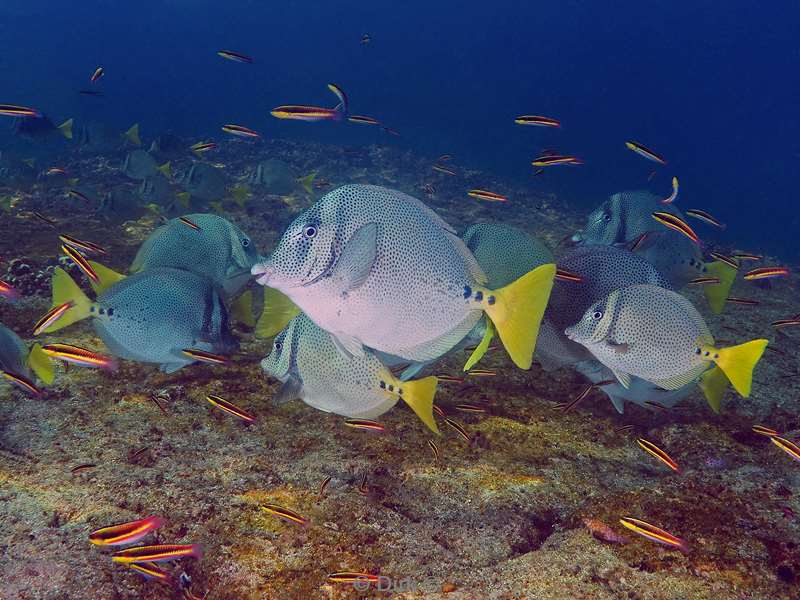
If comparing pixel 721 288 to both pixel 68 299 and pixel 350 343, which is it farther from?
pixel 68 299

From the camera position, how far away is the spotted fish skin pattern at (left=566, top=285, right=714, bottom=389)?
7.55 feet

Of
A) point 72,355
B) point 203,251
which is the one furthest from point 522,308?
point 203,251

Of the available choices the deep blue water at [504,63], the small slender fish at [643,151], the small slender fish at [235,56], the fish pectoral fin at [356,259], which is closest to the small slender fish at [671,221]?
the small slender fish at [643,151]

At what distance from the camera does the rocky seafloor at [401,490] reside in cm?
194

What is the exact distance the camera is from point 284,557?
209cm

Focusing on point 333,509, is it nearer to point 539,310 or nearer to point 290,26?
point 539,310

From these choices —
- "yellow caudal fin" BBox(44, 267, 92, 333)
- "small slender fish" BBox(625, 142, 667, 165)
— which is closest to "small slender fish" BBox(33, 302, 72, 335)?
"yellow caudal fin" BBox(44, 267, 92, 333)

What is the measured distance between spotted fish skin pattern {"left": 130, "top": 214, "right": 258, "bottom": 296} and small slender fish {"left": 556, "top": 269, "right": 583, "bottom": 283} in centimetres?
260

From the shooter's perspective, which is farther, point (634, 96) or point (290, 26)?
point (290, 26)

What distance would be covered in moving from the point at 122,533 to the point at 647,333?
2.48 metres

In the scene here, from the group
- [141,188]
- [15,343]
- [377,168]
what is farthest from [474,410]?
[377,168]

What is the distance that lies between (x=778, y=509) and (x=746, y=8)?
107m

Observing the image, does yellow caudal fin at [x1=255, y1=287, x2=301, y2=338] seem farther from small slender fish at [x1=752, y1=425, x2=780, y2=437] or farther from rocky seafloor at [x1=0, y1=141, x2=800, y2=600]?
small slender fish at [x1=752, y1=425, x2=780, y2=437]

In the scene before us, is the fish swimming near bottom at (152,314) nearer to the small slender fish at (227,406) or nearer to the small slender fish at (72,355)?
the small slender fish at (72,355)
